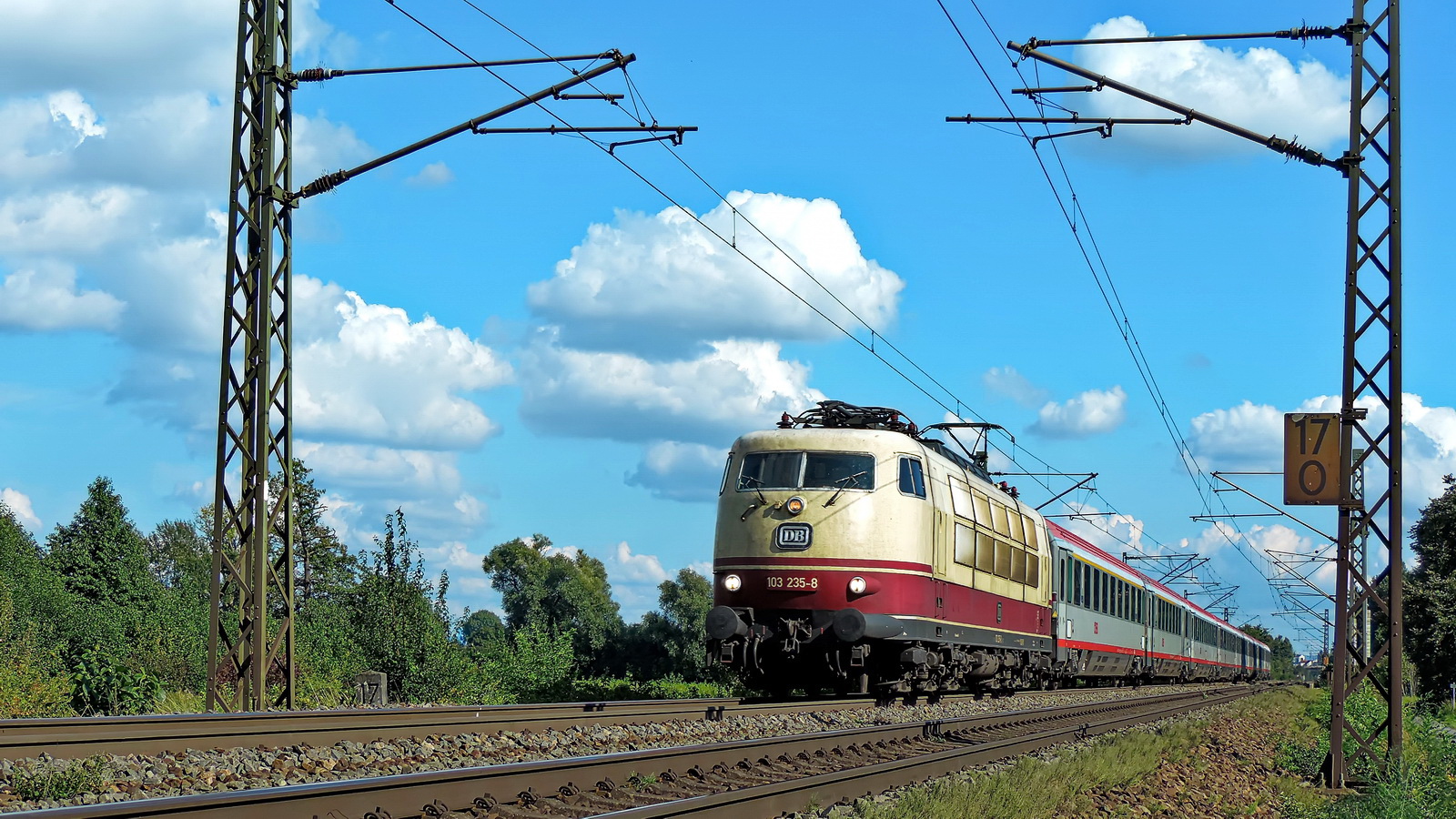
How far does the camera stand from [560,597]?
80750 mm

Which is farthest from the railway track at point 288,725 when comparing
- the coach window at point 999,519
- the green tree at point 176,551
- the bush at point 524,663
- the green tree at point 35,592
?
the green tree at point 176,551

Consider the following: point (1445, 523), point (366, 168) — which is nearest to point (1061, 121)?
point (366, 168)

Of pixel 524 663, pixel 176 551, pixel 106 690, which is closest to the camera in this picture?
pixel 106 690

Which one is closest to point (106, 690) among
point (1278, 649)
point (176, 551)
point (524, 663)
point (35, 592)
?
point (524, 663)

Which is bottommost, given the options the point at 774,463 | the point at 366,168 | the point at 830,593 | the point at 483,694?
the point at 483,694

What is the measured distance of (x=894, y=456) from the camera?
20.0m

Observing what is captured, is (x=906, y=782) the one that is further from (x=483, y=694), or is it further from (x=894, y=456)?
(x=483, y=694)

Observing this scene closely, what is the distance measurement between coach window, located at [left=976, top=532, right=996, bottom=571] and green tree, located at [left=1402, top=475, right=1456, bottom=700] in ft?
126

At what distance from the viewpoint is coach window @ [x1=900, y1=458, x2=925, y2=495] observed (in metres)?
A: 19.9

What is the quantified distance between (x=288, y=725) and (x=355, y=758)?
49.4 inches

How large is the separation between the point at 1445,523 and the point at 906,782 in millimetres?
56125

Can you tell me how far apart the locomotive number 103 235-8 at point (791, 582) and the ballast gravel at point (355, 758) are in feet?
7.74

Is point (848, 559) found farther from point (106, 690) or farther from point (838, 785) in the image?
point (106, 690)

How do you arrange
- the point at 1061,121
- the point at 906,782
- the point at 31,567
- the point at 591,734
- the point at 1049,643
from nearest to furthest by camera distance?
the point at 906,782 → the point at 591,734 → the point at 1061,121 → the point at 1049,643 → the point at 31,567
